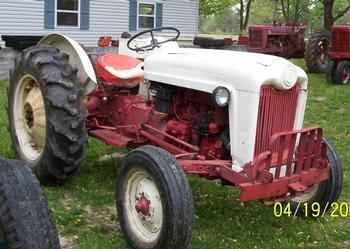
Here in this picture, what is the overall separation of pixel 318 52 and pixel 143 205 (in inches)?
482

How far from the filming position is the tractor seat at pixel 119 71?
5.64 meters

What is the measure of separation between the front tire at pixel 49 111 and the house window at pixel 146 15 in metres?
15.1

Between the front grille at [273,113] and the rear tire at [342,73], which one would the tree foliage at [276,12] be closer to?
the rear tire at [342,73]

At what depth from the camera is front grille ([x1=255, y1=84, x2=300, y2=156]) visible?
4.23 metres

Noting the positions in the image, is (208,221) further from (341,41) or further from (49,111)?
(341,41)

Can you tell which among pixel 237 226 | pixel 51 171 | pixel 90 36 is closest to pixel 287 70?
pixel 237 226

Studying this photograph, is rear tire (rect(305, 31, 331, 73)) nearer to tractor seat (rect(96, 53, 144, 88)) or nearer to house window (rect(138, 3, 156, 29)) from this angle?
house window (rect(138, 3, 156, 29))

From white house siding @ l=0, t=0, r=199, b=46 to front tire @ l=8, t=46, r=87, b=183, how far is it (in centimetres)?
1189

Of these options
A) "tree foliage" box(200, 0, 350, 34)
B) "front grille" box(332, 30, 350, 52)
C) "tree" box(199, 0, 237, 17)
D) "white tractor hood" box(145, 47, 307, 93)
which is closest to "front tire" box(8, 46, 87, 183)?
"white tractor hood" box(145, 47, 307, 93)

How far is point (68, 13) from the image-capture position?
18.1m

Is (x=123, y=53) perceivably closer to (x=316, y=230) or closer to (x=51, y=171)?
(x=51, y=171)

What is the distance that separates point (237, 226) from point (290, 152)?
0.93m

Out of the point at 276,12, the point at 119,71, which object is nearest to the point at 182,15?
the point at 276,12

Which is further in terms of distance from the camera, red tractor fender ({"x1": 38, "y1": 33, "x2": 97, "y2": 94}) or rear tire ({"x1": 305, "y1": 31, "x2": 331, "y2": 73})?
rear tire ({"x1": 305, "y1": 31, "x2": 331, "y2": 73})
